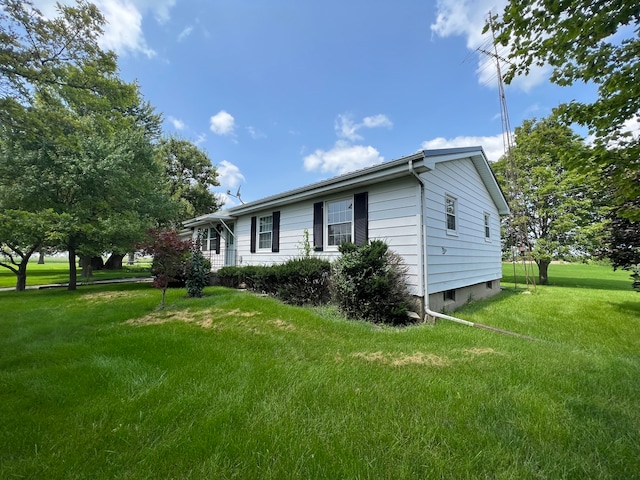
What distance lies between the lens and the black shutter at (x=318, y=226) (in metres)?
8.22

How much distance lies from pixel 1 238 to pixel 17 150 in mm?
3123

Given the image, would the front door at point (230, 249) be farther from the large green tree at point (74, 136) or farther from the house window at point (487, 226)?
the house window at point (487, 226)

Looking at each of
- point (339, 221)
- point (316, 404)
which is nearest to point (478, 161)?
point (339, 221)

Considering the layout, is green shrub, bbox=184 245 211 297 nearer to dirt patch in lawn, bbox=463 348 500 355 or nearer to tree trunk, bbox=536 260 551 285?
dirt patch in lawn, bbox=463 348 500 355

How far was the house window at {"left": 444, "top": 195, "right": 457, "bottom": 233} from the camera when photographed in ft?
24.6

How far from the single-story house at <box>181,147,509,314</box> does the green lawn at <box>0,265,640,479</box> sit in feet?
6.82

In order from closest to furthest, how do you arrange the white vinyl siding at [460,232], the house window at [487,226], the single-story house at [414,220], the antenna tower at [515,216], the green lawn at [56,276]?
the single-story house at [414,220] → the white vinyl siding at [460,232] → the house window at [487,226] → the antenna tower at [515,216] → the green lawn at [56,276]

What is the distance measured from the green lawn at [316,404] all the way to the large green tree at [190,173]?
19.3 meters

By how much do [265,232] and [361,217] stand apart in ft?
16.2

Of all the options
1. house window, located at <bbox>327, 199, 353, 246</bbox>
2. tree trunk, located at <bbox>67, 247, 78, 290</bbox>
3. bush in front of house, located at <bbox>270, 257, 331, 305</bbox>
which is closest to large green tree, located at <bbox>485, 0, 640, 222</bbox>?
house window, located at <bbox>327, 199, 353, 246</bbox>

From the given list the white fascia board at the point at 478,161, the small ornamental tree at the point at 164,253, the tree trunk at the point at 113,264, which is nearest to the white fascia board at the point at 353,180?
the white fascia board at the point at 478,161

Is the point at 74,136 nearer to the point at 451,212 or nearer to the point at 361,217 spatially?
the point at 361,217

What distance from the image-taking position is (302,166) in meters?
21.6

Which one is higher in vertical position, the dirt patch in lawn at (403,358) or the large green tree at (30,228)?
the large green tree at (30,228)
